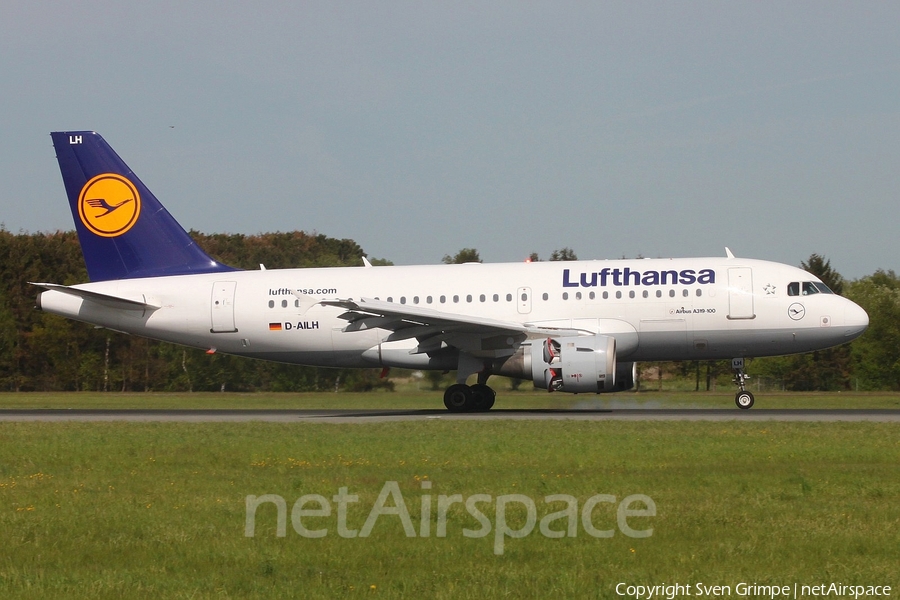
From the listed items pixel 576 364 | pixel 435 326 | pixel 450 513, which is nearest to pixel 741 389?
pixel 576 364

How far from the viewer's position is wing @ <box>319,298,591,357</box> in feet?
87.2

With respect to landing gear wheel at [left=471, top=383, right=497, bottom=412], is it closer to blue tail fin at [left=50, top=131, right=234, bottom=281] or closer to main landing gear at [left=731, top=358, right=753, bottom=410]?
main landing gear at [left=731, top=358, right=753, bottom=410]

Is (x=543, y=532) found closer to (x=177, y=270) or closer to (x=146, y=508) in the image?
(x=146, y=508)

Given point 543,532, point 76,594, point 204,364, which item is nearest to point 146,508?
point 76,594

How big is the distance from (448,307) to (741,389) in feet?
26.7

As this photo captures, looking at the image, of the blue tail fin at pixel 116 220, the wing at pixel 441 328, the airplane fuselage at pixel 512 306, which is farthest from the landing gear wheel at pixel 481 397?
the blue tail fin at pixel 116 220

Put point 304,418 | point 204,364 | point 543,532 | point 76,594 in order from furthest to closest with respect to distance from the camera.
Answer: point 204,364 → point 304,418 → point 543,532 → point 76,594

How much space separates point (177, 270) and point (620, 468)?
65.0ft

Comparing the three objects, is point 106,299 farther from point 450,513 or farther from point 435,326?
point 450,513

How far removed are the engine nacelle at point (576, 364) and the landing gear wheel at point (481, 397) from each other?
2.77m

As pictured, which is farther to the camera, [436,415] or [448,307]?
[448,307]

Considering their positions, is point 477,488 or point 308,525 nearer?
point 308,525

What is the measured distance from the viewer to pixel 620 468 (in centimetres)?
1498

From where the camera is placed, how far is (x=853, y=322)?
27.3 meters
